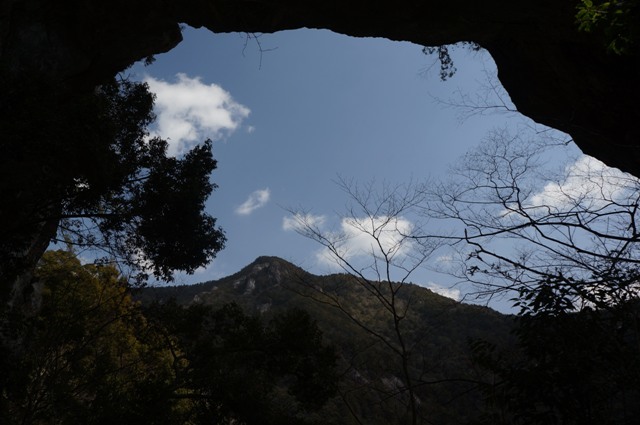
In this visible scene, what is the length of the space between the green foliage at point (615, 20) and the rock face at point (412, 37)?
6.79 m

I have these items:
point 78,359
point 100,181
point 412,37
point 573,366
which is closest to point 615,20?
point 573,366

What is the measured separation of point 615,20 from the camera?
2568 mm

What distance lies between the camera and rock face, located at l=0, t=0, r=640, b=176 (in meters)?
9.30

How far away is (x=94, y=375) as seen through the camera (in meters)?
13.9

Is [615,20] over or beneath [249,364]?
over

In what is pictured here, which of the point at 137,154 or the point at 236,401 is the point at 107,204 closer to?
the point at 137,154

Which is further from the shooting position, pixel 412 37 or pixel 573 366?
pixel 412 37

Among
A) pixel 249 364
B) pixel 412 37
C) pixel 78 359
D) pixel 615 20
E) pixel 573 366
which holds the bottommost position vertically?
pixel 78 359

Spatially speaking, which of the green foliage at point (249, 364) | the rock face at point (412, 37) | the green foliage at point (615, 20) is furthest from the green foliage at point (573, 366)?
the rock face at point (412, 37)

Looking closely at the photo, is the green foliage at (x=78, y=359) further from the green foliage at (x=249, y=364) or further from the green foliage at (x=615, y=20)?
the green foliage at (x=615, y=20)

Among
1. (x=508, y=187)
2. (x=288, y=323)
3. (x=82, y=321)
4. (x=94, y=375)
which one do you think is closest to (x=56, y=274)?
(x=82, y=321)

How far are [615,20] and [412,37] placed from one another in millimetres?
10136

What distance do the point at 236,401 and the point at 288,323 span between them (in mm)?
1994

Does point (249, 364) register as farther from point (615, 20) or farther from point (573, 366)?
point (615, 20)
